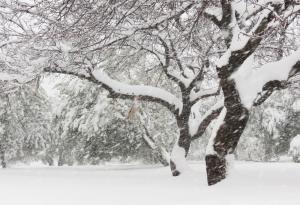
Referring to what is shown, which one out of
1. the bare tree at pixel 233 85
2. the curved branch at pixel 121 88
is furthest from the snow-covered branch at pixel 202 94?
the bare tree at pixel 233 85

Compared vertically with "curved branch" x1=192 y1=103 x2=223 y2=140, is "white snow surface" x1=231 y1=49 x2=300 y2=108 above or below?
above

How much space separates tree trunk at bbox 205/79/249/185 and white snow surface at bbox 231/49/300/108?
0.14 meters

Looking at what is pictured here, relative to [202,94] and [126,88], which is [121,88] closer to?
[126,88]

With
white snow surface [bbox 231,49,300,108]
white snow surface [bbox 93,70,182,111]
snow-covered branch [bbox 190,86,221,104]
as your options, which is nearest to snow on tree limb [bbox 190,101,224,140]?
snow-covered branch [bbox 190,86,221,104]

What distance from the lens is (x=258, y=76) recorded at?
9711 millimetres

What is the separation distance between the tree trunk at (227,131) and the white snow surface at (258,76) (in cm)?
14

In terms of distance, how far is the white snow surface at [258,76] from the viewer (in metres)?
9.40

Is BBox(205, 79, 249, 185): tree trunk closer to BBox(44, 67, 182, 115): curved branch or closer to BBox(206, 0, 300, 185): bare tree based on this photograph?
BBox(206, 0, 300, 185): bare tree

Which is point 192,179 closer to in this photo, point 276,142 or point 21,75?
point 21,75

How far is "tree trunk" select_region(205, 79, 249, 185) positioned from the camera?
9531 mm

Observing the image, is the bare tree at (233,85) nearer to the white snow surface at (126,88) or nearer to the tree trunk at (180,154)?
the tree trunk at (180,154)

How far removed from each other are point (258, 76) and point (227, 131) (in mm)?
1291

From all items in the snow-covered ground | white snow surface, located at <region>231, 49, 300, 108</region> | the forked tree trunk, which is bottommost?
the snow-covered ground

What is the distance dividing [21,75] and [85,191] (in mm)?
4744
